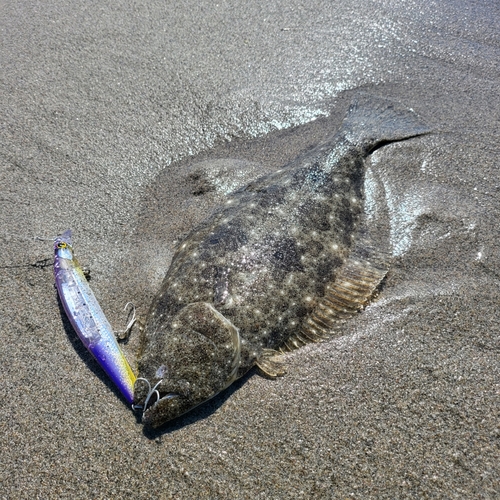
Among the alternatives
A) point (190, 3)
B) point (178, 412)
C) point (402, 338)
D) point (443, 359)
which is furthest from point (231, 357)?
point (190, 3)

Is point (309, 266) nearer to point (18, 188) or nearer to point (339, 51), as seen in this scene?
point (18, 188)

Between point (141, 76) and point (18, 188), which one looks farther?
point (141, 76)

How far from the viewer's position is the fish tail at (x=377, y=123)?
14.9ft

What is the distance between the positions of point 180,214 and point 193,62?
2538mm

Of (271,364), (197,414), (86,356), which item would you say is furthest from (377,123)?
(86,356)

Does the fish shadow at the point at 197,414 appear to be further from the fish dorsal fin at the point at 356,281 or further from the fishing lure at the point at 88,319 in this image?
the fish dorsal fin at the point at 356,281

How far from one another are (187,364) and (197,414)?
0.33m

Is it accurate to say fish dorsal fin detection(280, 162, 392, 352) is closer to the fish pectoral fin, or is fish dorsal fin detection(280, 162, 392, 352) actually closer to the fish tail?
the fish pectoral fin

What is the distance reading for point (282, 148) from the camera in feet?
16.1

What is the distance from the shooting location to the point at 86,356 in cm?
320

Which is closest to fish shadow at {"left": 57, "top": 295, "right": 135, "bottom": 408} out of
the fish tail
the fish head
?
the fish head

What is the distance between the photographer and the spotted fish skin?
9.81 ft

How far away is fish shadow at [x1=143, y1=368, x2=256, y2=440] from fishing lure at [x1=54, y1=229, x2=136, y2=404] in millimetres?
249

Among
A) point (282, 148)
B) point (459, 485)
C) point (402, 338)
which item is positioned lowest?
point (459, 485)
